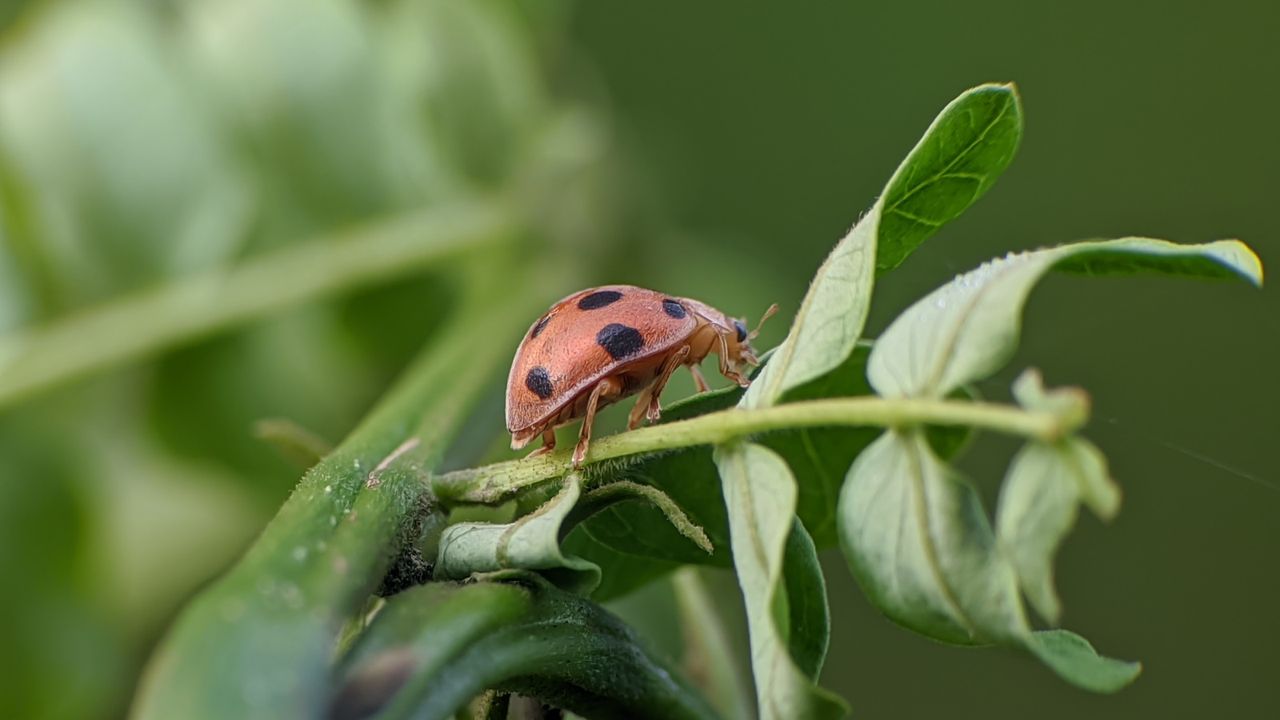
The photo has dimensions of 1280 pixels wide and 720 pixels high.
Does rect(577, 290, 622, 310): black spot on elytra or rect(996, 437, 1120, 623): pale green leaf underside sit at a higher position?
rect(577, 290, 622, 310): black spot on elytra

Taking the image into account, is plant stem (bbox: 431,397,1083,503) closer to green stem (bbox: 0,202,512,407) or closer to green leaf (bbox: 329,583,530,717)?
green leaf (bbox: 329,583,530,717)

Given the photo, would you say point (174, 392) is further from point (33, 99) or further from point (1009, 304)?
point (1009, 304)

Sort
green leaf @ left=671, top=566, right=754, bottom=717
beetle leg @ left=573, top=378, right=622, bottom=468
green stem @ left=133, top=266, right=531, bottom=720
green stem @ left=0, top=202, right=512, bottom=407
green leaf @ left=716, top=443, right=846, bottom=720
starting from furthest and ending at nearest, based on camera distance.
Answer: green stem @ left=0, top=202, right=512, bottom=407, green leaf @ left=671, top=566, right=754, bottom=717, beetle leg @ left=573, top=378, right=622, bottom=468, green leaf @ left=716, top=443, right=846, bottom=720, green stem @ left=133, top=266, right=531, bottom=720

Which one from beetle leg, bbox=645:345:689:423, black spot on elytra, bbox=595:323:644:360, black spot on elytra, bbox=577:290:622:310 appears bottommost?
beetle leg, bbox=645:345:689:423

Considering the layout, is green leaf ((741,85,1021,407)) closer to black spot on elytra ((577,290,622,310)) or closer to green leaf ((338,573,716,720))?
green leaf ((338,573,716,720))

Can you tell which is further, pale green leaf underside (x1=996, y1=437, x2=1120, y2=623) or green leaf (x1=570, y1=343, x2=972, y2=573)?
green leaf (x1=570, y1=343, x2=972, y2=573)

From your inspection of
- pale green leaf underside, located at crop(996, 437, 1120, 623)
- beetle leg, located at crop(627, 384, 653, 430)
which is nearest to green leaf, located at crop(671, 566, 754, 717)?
beetle leg, located at crop(627, 384, 653, 430)

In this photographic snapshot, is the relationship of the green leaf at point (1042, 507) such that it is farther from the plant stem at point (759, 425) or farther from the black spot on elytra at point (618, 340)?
the black spot on elytra at point (618, 340)

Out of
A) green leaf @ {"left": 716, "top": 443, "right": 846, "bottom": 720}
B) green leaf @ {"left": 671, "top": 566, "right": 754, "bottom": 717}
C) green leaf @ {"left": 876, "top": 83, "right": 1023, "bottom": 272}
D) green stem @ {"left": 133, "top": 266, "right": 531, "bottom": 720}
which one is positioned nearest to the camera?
green stem @ {"left": 133, "top": 266, "right": 531, "bottom": 720}
